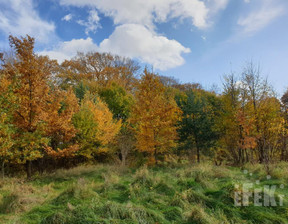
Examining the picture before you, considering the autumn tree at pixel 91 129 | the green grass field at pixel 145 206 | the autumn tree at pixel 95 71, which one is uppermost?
the autumn tree at pixel 95 71

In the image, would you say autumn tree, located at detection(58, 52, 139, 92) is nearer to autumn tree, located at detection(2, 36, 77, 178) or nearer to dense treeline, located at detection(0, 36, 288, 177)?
dense treeline, located at detection(0, 36, 288, 177)

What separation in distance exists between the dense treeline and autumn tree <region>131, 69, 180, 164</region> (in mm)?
59

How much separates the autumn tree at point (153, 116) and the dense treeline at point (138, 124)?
0.19 feet

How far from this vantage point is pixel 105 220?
3.58m

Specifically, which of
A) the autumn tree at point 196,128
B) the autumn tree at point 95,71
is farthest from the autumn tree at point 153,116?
the autumn tree at point 95,71

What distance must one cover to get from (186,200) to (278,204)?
2.01m

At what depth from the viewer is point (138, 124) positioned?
12219 mm

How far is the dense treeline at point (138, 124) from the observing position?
28.7 feet

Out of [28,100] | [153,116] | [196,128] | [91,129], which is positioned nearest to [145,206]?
[153,116]

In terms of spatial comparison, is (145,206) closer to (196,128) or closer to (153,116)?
(153,116)

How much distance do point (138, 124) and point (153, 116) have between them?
1.49 m

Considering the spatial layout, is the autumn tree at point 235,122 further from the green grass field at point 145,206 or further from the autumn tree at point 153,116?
the green grass field at point 145,206

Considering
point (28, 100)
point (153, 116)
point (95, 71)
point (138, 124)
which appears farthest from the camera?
point (95, 71)

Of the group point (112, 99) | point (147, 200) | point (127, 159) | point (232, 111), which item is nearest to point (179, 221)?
point (147, 200)
